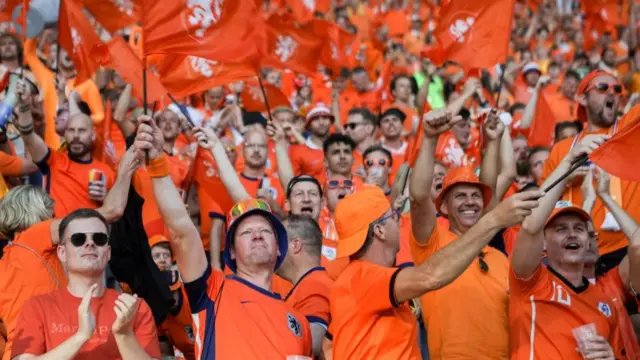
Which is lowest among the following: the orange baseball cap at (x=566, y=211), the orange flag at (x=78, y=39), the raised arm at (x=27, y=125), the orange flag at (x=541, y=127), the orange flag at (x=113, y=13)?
the orange baseball cap at (x=566, y=211)

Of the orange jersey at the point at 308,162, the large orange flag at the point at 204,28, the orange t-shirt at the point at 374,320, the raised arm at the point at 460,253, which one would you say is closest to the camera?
the raised arm at the point at 460,253

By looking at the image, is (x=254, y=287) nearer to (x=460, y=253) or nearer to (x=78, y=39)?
(x=460, y=253)

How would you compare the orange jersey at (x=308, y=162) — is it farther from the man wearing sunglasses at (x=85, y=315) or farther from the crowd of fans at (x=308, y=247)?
the man wearing sunglasses at (x=85, y=315)

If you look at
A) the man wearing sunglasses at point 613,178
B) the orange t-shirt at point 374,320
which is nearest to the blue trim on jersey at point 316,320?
the orange t-shirt at point 374,320

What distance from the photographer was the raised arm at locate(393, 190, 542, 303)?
184 inches

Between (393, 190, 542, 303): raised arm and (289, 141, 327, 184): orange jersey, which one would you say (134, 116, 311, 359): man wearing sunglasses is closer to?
(393, 190, 542, 303): raised arm

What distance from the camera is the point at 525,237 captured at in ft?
18.1

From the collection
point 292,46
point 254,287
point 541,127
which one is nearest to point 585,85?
point 541,127

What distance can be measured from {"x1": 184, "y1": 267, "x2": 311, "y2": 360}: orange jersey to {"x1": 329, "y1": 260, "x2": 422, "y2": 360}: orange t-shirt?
1.01 feet

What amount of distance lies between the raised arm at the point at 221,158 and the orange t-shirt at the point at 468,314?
1.47 meters

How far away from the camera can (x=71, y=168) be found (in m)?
8.62

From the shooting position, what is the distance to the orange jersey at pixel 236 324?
5246mm

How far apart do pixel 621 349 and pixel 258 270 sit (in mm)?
2278

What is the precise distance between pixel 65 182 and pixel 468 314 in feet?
13.0
